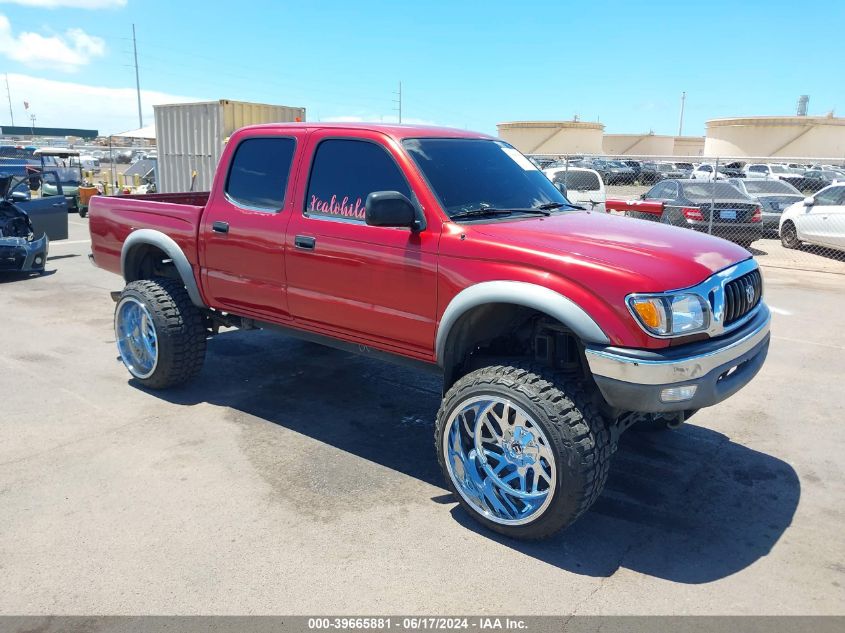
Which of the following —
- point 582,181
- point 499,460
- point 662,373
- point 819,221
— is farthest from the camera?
point 582,181

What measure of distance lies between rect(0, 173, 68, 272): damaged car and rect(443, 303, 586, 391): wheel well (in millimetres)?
8670

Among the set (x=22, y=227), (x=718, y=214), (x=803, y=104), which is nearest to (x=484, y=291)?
(x=22, y=227)

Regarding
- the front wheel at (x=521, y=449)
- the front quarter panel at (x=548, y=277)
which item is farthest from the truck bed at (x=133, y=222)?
the front wheel at (x=521, y=449)

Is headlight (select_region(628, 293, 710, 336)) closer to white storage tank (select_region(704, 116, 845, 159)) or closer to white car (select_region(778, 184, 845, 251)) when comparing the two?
white car (select_region(778, 184, 845, 251))

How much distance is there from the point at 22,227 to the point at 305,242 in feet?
26.5

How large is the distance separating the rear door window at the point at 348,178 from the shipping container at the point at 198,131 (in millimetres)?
10681

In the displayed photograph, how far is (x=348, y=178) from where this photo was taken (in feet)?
13.7

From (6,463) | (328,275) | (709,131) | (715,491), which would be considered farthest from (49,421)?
(709,131)

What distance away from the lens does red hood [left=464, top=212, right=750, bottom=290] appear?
3.14 metres

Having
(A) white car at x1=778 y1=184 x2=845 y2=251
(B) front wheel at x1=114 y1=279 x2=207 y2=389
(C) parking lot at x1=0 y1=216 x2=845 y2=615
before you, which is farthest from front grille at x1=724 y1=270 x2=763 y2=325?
(A) white car at x1=778 y1=184 x2=845 y2=251

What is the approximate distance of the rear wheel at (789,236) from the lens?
14.5 metres

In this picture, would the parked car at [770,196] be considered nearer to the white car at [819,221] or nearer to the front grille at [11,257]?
the white car at [819,221]

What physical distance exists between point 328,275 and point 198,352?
5.64 ft

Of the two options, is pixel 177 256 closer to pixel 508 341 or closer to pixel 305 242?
pixel 305 242
